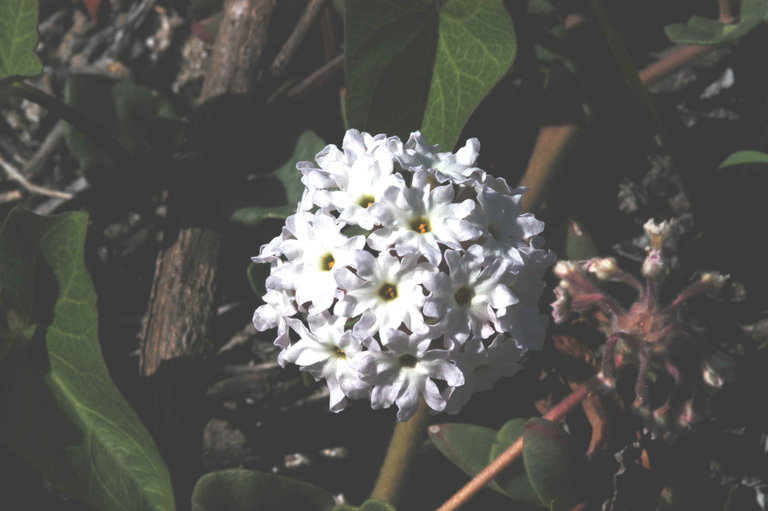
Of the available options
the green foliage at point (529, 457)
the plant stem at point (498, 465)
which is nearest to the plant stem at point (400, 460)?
the green foliage at point (529, 457)

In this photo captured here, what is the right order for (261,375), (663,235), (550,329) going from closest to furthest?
(663,235), (550,329), (261,375)

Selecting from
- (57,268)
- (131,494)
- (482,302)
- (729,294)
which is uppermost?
(57,268)

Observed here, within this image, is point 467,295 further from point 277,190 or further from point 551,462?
point 277,190

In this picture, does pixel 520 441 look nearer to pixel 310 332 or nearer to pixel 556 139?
pixel 310 332

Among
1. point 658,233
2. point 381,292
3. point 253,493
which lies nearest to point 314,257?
point 381,292

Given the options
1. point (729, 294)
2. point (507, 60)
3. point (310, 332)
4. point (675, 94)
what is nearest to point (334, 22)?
point (507, 60)

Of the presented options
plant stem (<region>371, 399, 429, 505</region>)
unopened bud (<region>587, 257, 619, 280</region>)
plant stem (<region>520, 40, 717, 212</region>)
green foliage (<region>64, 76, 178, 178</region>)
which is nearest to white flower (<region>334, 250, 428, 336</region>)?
unopened bud (<region>587, 257, 619, 280</region>)

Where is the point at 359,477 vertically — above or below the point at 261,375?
below
